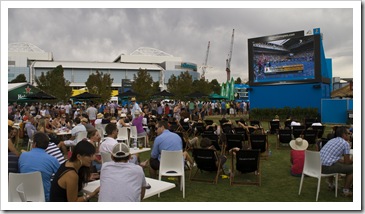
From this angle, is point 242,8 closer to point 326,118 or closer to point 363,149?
point 363,149

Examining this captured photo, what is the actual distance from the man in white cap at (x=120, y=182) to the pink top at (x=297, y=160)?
166 inches

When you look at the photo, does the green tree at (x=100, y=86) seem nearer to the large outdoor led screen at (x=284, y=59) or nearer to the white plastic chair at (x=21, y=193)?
the large outdoor led screen at (x=284, y=59)

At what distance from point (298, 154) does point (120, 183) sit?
445 cm

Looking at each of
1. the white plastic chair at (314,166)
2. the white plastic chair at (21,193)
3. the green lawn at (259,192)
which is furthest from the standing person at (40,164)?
the white plastic chair at (314,166)

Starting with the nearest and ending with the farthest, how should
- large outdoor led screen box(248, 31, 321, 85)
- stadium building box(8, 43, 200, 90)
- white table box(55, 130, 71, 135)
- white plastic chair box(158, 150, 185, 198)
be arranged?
white plastic chair box(158, 150, 185, 198) < white table box(55, 130, 71, 135) < large outdoor led screen box(248, 31, 321, 85) < stadium building box(8, 43, 200, 90)

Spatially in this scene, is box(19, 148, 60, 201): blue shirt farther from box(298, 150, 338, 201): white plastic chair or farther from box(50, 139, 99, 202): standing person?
box(298, 150, 338, 201): white plastic chair

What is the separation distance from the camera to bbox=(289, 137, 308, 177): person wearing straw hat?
6.19 meters

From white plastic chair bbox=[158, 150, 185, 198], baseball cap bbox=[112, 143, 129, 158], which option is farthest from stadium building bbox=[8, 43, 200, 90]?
baseball cap bbox=[112, 143, 129, 158]

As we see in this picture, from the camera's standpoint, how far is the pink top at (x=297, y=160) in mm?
6168

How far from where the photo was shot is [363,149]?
12.5 ft

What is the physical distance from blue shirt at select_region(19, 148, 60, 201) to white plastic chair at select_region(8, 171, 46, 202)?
0.26 metres

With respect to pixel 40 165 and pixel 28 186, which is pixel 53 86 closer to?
pixel 40 165

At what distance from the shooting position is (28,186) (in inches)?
136

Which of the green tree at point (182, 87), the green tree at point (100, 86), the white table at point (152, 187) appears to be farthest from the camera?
the green tree at point (182, 87)
